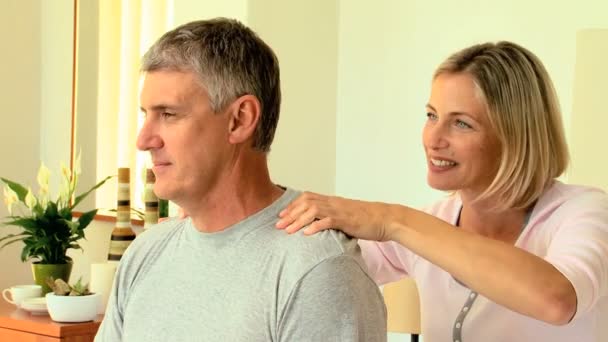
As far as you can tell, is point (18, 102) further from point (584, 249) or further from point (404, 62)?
point (584, 249)

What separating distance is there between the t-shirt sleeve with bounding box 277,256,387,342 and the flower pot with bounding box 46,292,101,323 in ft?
→ 4.07

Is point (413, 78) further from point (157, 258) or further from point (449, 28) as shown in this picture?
point (157, 258)

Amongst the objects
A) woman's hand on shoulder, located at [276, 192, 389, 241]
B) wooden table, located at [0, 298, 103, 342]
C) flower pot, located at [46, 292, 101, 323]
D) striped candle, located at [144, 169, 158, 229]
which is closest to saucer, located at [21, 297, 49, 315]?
wooden table, located at [0, 298, 103, 342]

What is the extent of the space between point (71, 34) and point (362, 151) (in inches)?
46.6

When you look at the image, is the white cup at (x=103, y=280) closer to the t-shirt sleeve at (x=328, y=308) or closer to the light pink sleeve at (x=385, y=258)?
the light pink sleeve at (x=385, y=258)

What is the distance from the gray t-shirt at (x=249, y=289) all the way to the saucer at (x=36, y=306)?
107 cm

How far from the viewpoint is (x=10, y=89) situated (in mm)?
3338

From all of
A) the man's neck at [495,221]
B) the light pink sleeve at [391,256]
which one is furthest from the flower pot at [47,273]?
the man's neck at [495,221]

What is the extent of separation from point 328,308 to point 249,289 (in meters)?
0.14

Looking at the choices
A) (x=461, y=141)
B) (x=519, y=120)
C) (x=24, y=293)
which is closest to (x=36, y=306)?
(x=24, y=293)

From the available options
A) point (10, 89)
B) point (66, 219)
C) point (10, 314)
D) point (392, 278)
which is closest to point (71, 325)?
point (10, 314)

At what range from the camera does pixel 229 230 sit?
1453mm

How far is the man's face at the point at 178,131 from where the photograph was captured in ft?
4.60

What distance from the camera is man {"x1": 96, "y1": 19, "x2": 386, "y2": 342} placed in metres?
1.32
